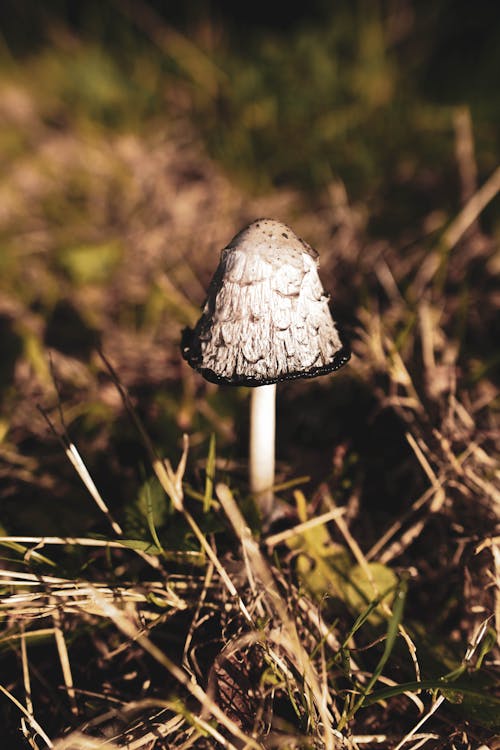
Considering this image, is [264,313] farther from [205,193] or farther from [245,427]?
[205,193]

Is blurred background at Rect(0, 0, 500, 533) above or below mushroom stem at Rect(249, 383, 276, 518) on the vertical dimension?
above

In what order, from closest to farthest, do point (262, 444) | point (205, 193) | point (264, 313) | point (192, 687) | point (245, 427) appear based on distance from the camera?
1. point (192, 687)
2. point (264, 313)
3. point (262, 444)
4. point (245, 427)
5. point (205, 193)

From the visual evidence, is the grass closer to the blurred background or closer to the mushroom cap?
the blurred background

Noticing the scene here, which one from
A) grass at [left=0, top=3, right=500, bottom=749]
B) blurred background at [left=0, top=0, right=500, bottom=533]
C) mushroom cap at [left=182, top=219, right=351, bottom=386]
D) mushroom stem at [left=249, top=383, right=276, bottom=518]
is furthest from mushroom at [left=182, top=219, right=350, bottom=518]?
blurred background at [left=0, top=0, right=500, bottom=533]

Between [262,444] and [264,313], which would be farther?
[262,444]

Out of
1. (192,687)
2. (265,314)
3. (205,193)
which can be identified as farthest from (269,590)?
(205,193)

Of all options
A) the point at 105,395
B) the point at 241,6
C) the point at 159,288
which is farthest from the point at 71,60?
the point at 105,395
